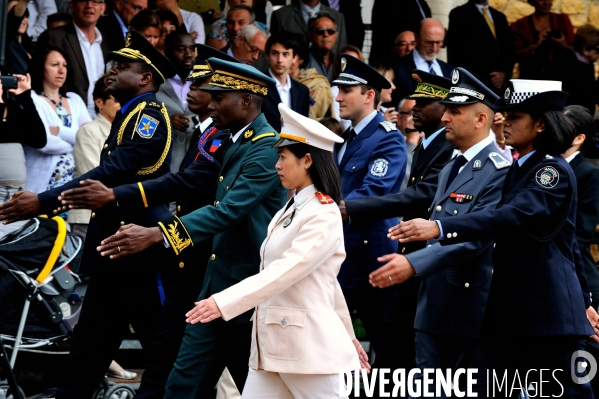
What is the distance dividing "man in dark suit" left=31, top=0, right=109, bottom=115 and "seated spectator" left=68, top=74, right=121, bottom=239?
35.3 inches

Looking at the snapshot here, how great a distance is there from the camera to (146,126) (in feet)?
22.4

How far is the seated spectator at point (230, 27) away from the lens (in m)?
11.4

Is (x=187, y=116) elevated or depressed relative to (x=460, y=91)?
depressed

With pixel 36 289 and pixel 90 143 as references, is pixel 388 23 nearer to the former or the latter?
pixel 90 143

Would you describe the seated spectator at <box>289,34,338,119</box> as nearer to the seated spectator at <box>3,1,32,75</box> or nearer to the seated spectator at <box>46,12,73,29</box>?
the seated spectator at <box>46,12,73,29</box>

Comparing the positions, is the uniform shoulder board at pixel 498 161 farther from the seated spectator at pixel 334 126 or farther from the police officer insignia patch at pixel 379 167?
the seated spectator at pixel 334 126

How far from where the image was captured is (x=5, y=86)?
7.30 meters

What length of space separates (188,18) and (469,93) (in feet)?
18.7

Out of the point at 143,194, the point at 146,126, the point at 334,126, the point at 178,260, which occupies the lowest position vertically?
the point at 334,126

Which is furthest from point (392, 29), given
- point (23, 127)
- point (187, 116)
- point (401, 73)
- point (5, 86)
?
point (5, 86)

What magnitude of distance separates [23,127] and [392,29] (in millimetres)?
4836

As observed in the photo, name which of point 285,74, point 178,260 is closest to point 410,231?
point 178,260

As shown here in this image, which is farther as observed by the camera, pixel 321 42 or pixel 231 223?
pixel 321 42

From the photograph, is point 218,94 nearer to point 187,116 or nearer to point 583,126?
point 583,126
